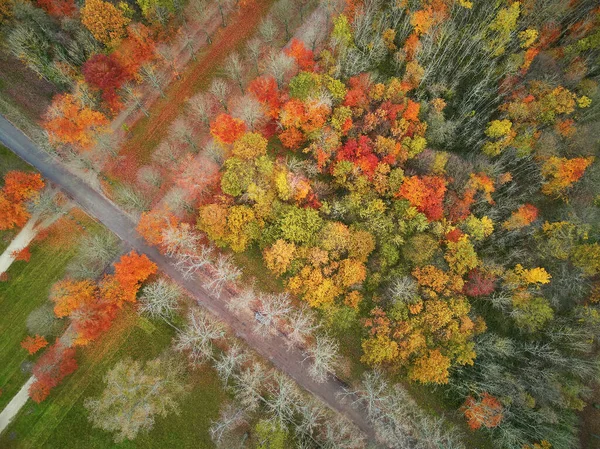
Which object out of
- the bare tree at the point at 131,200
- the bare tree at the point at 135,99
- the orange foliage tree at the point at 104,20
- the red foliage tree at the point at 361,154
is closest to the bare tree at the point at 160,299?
the bare tree at the point at 131,200

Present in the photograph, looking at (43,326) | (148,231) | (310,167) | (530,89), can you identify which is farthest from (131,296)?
(530,89)

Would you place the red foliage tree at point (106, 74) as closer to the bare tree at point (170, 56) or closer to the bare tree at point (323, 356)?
the bare tree at point (170, 56)

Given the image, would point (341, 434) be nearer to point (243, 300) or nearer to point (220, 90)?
point (243, 300)

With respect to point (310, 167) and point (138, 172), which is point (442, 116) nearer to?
point (310, 167)

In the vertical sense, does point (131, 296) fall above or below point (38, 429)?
above

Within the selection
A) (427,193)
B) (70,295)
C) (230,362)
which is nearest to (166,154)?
(70,295)

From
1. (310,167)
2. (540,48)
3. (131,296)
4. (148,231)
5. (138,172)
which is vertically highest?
(540,48)
